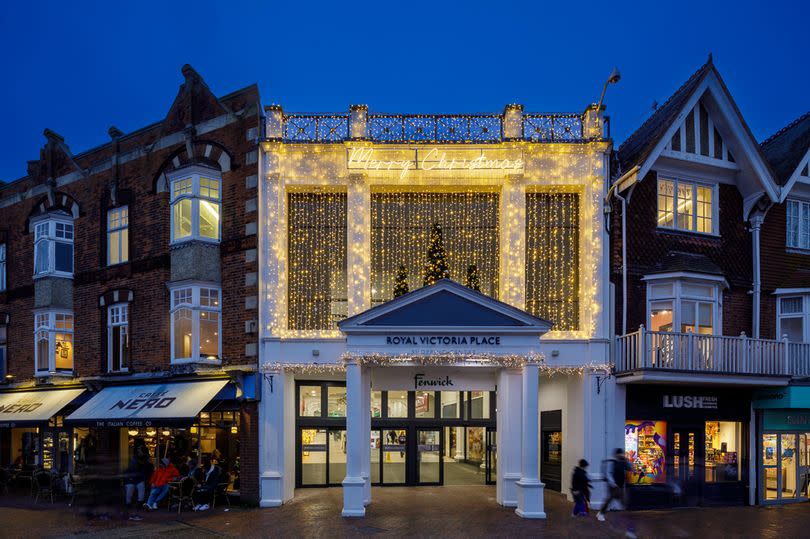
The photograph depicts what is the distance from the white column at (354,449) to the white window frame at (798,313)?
11710 millimetres

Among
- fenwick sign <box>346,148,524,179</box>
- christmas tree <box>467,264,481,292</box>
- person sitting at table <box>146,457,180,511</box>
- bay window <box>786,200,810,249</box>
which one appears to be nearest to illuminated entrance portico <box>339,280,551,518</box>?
christmas tree <box>467,264,481,292</box>

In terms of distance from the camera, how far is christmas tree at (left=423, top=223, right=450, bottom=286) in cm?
1730

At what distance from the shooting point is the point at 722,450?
18172mm

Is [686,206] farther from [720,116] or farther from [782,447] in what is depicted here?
[782,447]

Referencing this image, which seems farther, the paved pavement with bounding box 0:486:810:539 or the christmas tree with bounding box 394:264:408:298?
the christmas tree with bounding box 394:264:408:298

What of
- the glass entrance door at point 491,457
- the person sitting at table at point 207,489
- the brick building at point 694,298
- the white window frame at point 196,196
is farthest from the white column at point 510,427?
the white window frame at point 196,196

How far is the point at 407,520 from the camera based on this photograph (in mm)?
15289

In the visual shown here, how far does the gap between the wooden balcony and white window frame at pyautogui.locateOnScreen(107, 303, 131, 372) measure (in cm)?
1369

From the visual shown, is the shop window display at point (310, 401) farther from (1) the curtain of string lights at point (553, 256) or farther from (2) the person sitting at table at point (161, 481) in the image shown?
(1) the curtain of string lights at point (553, 256)

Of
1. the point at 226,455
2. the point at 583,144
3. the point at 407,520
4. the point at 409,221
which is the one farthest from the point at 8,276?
the point at 583,144

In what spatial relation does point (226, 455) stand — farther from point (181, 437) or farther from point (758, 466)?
point (758, 466)

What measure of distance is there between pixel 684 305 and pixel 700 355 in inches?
61.7

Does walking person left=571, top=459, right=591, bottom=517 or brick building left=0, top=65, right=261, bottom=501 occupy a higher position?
brick building left=0, top=65, right=261, bottom=501

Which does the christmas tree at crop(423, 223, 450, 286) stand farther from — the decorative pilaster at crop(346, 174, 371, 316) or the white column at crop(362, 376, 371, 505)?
the white column at crop(362, 376, 371, 505)
